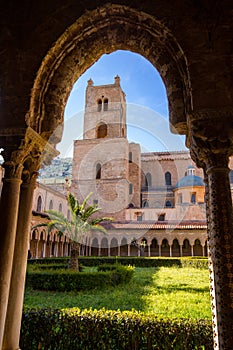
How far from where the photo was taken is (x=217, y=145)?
2.52m

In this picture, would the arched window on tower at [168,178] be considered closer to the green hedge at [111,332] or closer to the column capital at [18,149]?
the green hedge at [111,332]

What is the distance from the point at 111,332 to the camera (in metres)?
3.55

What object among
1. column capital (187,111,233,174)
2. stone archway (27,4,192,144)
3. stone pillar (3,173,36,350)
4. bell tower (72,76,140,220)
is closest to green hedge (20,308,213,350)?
stone pillar (3,173,36,350)

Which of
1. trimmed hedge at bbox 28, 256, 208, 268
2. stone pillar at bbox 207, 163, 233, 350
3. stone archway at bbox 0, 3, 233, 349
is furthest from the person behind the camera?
trimmed hedge at bbox 28, 256, 208, 268

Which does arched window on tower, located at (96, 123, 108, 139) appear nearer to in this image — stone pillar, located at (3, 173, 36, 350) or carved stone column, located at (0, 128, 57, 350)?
carved stone column, located at (0, 128, 57, 350)

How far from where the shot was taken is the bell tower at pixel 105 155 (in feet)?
99.8

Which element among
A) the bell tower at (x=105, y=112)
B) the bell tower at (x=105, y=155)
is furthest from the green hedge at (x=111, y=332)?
the bell tower at (x=105, y=112)

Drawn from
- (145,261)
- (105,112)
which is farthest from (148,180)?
(145,261)

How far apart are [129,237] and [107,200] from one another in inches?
234

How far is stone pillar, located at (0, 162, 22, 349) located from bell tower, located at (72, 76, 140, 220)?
26.9 meters

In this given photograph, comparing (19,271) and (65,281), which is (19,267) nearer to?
(19,271)

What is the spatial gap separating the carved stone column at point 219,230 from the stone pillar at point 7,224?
1.88 metres

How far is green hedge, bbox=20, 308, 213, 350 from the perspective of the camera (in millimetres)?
3301

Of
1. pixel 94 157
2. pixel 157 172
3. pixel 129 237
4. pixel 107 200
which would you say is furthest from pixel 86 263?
pixel 157 172
